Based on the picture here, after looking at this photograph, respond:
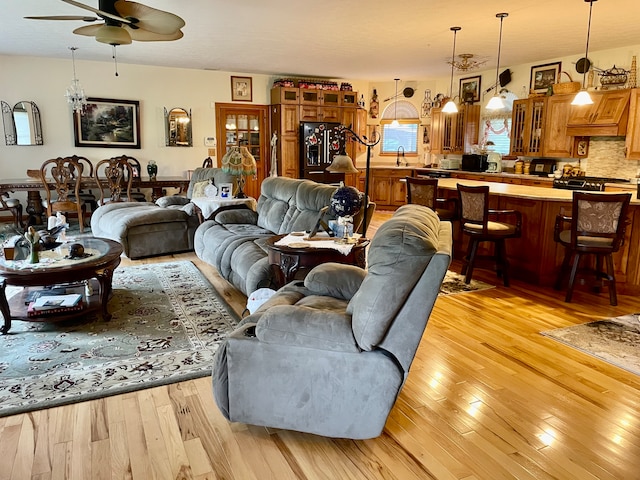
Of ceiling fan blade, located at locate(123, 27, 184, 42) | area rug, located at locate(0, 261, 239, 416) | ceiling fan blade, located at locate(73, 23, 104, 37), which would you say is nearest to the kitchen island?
area rug, located at locate(0, 261, 239, 416)

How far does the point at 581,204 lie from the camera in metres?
3.93

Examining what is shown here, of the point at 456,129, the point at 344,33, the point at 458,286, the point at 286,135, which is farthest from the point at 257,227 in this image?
the point at 456,129

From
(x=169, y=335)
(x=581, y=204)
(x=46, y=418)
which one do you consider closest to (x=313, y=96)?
(x=581, y=204)

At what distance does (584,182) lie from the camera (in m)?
6.08

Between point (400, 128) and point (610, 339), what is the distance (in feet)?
24.1

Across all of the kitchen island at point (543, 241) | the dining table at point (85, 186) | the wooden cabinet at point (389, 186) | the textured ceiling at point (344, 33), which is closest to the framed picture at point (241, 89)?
the textured ceiling at point (344, 33)

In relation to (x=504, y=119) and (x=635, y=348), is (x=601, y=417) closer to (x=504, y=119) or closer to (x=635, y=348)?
(x=635, y=348)

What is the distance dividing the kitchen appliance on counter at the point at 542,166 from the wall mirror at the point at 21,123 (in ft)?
25.3

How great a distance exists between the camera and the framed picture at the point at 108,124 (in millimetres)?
7844

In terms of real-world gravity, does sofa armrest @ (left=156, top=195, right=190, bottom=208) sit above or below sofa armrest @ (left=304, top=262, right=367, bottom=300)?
above

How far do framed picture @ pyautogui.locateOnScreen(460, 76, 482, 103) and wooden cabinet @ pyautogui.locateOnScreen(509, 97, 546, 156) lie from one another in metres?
1.14

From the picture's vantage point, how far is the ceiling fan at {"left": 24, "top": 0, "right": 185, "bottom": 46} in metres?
3.36

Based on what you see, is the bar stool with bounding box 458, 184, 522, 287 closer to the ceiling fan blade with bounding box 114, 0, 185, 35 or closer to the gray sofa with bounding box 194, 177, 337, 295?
the gray sofa with bounding box 194, 177, 337, 295

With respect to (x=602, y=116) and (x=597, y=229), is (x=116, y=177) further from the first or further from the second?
(x=602, y=116)
